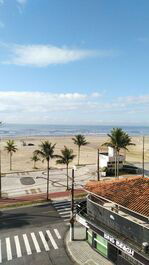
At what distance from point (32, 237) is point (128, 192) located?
14032 mm

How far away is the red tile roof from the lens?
78.8 feet

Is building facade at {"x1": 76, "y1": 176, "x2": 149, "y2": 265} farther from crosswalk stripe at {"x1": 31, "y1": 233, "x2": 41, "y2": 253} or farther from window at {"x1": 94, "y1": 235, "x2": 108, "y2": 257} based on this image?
crosswalk stripe at {"x1": 31, "y1": 233, "x2": 41, "y2": 253}

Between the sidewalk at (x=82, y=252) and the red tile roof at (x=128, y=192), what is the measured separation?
22.2ft

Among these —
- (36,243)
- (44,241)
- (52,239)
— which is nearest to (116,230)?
(52,239)

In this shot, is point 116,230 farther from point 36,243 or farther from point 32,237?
point 32,237

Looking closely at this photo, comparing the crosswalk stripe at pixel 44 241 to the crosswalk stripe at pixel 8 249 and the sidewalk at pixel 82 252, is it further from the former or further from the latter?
the crosswalk stripe at pixel 8 249

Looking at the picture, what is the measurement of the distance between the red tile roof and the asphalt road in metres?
7.98

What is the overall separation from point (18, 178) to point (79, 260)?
39.1m

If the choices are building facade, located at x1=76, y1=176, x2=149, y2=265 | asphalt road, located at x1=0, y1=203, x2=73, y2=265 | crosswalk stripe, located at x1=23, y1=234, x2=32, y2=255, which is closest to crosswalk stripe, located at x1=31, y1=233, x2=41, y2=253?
asphalt road, located at x1=0, y1=203, x2=73, y2=265

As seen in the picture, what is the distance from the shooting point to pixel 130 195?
2586 centimetres

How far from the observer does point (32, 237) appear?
107ft

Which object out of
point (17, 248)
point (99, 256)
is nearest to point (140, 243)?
point (99, 256)

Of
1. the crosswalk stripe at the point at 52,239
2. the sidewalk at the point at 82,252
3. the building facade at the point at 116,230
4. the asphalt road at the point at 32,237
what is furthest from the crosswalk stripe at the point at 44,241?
the building facade at the point at 116,230

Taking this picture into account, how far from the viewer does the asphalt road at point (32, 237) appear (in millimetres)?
27953
